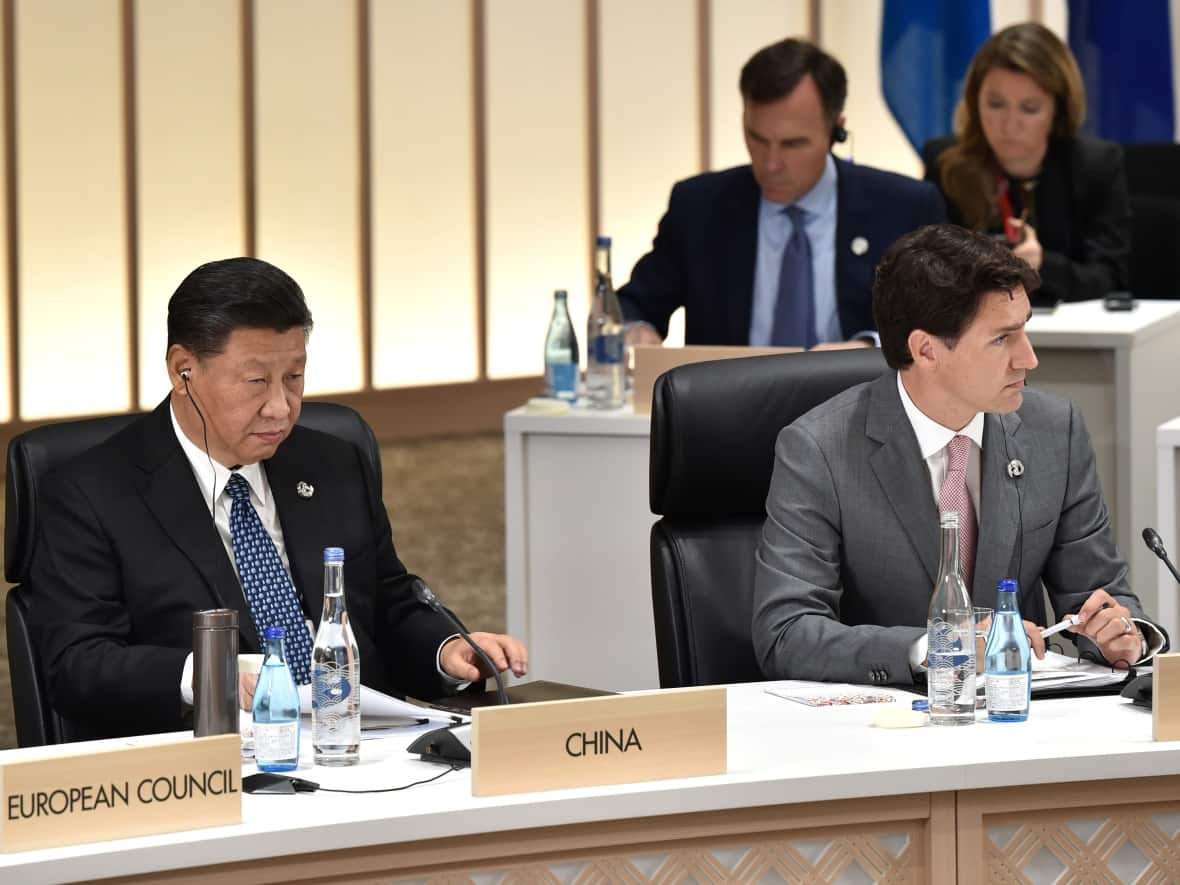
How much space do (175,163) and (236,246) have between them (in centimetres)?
44

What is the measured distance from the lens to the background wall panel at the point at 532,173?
28.9ft

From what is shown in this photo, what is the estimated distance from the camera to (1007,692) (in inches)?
95.3

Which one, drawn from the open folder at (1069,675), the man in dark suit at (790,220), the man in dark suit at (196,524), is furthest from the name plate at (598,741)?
the man in dark suit at (790,220)

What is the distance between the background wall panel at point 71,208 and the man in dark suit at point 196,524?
5.07m

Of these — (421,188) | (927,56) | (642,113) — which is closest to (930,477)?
(927,56)

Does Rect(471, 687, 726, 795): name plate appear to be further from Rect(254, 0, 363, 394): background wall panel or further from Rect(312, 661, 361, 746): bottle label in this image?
Rect(254, 0, 363, 394): background wall panel

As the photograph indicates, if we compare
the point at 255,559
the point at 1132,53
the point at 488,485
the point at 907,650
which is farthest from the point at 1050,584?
the point at 488,485

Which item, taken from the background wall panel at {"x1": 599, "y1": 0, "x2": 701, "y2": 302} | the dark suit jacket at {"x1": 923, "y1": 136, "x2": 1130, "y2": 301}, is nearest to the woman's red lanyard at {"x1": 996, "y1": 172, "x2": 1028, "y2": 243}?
the dark suit jacket at {"x1": 923, "y1": 136, "x2": 1130, "y2": 301}

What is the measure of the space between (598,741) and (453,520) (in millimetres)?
5434

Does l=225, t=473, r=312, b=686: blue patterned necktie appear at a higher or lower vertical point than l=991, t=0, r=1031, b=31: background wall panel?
lower

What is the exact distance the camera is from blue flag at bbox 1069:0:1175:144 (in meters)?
7.21

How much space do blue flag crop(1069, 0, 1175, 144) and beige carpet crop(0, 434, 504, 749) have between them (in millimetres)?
2720

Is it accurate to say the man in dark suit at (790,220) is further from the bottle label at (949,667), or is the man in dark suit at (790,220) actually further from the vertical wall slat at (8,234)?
the vertical wall slat at (8,234)

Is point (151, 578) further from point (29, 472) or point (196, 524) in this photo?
point (29, 472)
